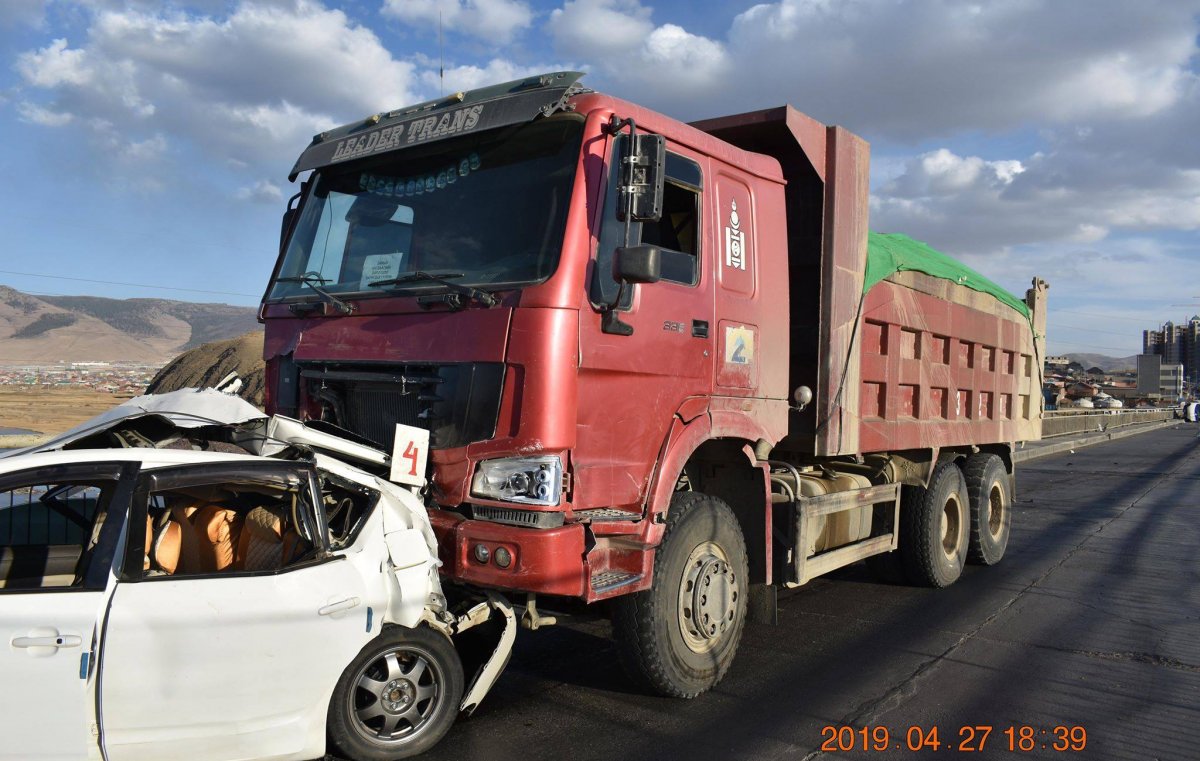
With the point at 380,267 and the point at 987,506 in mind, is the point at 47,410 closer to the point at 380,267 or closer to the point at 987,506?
the point at 380,267

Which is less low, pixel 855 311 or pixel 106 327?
pixel 106 327

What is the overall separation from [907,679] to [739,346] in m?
2.17

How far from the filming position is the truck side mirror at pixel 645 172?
4250mm

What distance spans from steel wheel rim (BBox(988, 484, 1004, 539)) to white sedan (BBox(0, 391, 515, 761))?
20.9 feet

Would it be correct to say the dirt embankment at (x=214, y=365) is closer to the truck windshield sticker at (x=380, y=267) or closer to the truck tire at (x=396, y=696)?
the truck windshield sticker at (x=380, y=267)

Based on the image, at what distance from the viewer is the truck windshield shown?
4371 millimetres

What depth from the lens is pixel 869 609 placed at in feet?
23.3

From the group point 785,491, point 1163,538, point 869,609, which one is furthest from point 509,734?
point 1163,538

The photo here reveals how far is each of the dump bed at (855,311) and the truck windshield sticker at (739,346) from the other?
541 millimetres

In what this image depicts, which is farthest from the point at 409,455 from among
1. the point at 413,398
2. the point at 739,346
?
the point at 739,346

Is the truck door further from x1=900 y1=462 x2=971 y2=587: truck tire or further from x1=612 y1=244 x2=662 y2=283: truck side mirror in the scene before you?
x1=900 y1=462 x2=971 y2=587: truck tire

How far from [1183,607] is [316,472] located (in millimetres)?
6930

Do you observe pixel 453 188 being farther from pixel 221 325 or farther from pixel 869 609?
pixel 221 325

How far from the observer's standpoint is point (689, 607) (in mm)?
4801
